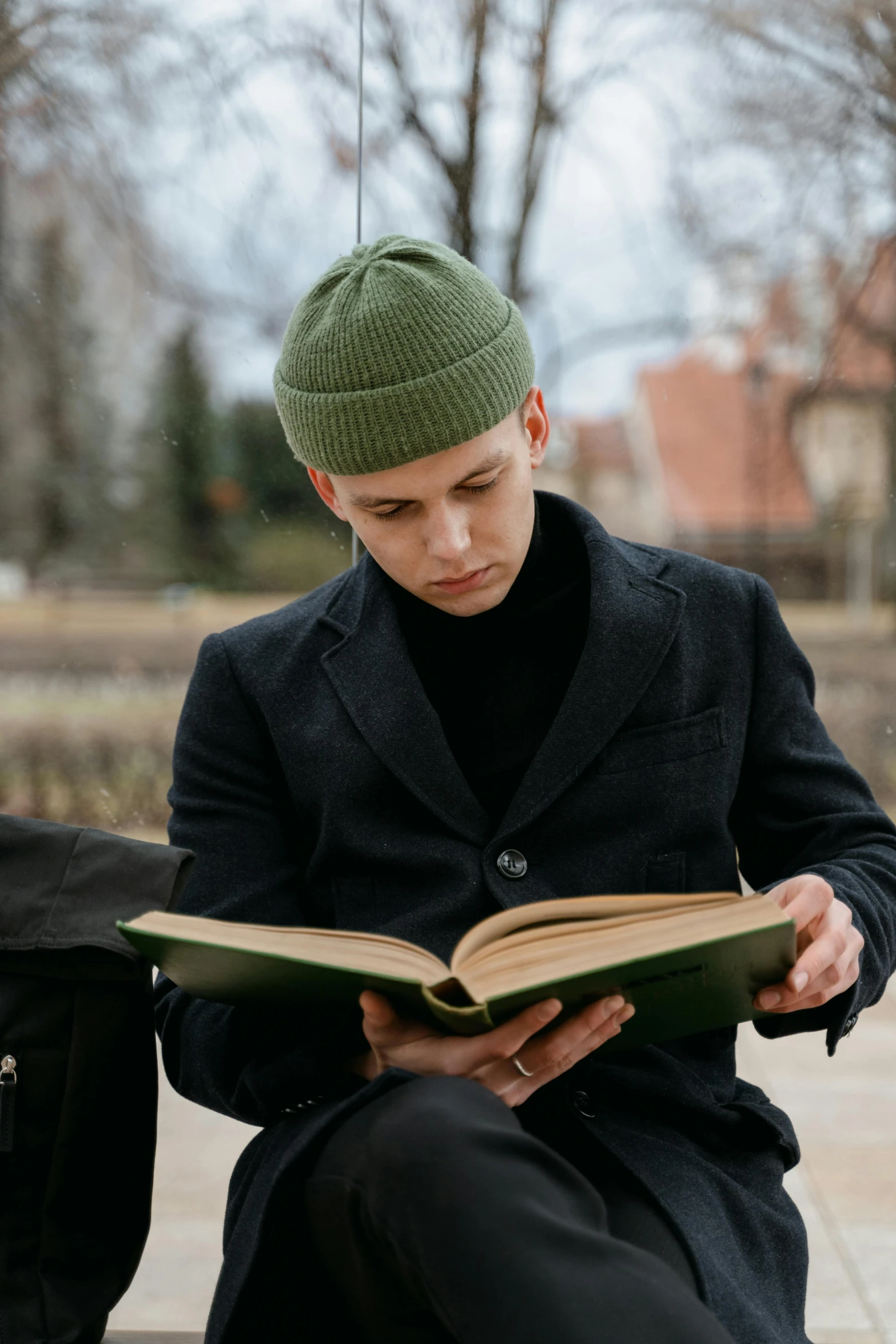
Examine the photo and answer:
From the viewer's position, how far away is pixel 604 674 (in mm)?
1567

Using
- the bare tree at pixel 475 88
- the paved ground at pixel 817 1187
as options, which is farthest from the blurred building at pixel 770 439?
the paved ground at pixel 817 1187

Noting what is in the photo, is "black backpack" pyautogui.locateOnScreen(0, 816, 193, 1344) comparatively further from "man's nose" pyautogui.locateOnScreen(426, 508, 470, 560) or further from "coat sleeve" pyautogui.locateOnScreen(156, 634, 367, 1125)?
"man's nose" pyautogui.locateOnScreen(426, 508, 470, 560)

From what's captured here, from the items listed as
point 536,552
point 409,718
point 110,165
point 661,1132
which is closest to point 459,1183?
point 661,1132

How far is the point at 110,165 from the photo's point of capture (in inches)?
128

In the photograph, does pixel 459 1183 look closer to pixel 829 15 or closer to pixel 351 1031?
pixel 351 1031

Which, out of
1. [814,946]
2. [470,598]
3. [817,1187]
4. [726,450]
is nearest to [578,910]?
[814,946]

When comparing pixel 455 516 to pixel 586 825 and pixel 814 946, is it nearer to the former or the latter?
pixel 586 825

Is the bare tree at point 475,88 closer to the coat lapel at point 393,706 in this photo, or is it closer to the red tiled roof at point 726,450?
the red tiled roof at point 726,450

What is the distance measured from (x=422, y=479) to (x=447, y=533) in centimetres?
7

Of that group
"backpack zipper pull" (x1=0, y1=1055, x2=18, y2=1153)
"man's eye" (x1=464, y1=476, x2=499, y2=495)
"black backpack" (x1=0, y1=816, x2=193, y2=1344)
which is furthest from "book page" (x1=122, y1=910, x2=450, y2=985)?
"man's eye" (x1=464, y1=476, x2=499, y2=495)

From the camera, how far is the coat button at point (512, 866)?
59.6 inches

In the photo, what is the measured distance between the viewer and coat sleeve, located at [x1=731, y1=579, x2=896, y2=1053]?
1.41 m

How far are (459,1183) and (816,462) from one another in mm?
2658

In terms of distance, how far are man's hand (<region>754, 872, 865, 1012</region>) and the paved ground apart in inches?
41.4
